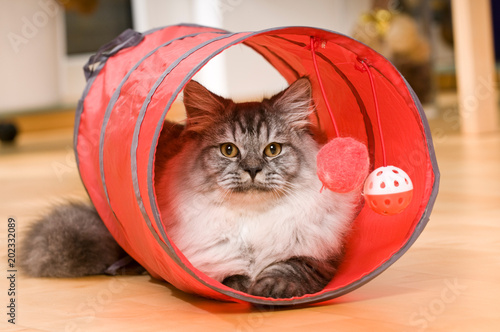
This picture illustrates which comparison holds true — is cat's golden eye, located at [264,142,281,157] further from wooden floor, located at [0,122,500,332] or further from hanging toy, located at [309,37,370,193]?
wooden floor, located at [0,122,500,332]

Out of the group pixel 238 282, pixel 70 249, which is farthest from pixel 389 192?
pixel 70 249

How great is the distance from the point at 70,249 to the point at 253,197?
1.66 ft

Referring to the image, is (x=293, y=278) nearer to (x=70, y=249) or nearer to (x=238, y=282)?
(x=238, y=282)

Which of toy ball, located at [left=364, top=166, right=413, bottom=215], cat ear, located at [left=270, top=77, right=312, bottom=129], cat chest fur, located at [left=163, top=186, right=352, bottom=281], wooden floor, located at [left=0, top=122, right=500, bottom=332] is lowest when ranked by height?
wooden floor, located at [left=0, top=122, right=500, bottom=332]

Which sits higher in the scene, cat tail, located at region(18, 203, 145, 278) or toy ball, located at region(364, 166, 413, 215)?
toy ball, located at region(364, 166, 413, 215)

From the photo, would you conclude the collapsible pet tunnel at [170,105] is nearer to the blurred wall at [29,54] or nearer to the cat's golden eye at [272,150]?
the cat's golden eye at [272,150]

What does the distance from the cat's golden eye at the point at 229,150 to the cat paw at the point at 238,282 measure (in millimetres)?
262

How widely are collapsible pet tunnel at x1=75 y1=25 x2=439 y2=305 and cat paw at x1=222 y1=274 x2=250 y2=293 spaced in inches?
1.6

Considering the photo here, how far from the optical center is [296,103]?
162 cm

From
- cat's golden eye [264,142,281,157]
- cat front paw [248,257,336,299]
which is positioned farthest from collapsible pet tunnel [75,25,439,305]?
cat's golden eye [264,142,281,157]

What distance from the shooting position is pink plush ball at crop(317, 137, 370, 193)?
1.32 m

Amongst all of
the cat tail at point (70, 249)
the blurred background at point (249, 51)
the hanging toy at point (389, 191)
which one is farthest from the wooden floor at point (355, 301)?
the blurred background at point (249, 51)

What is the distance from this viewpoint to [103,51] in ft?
6.90

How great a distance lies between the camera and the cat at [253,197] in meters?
1.50
